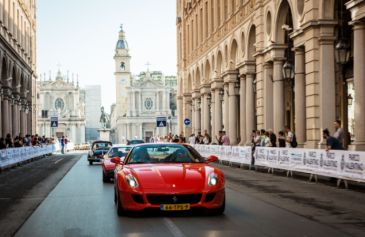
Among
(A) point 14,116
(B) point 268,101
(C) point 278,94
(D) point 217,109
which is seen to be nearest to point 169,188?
(C) point 278,94

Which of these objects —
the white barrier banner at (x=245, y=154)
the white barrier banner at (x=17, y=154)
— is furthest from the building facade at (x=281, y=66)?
the white barrier banner at (x=17, y=154)

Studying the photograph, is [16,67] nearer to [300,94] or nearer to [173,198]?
[300,94]

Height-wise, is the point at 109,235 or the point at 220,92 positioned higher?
the point at 220,92

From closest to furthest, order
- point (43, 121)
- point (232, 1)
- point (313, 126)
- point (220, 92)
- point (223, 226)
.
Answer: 1. point (223, 226)
2. point (313, 126)
3. point (232, 1)
4. point (220, 92)
5. point (43, 121)

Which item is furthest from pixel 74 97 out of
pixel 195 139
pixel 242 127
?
pixel 242 127

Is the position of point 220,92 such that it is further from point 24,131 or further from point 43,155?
point 24,131

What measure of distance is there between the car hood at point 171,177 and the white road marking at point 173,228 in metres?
0.50

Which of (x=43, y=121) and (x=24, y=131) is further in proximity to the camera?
(x=43, y=121)

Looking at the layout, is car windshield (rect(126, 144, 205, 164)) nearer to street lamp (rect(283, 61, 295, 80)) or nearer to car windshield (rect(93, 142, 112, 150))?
street lamp (rect(283, 61, 295, 80))

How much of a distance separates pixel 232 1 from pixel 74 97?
105067mm

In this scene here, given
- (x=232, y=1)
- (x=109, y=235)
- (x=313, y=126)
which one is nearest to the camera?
(x=109, y=235)

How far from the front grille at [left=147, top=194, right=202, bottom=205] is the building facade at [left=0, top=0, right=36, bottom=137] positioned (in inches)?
1383

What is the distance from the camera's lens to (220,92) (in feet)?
164

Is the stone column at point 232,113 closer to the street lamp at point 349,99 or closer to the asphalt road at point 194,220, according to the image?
the street lamp at point 349,99
